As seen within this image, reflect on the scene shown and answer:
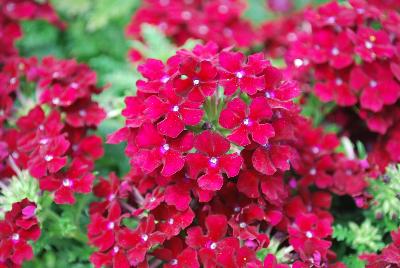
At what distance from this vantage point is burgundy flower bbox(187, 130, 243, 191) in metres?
1.92

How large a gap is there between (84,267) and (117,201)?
1.20ft

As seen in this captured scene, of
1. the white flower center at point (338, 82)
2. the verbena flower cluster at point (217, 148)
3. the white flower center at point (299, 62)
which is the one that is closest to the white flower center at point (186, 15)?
the verbena flower cluster at point (217, 148)

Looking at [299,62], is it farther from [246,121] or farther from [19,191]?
[19,191]

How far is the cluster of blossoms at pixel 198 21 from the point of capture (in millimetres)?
3066

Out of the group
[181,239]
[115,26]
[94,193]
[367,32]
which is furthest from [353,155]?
[115,26]

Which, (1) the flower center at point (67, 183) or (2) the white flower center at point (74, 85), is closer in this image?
(1) the flower center at point (67, 183)

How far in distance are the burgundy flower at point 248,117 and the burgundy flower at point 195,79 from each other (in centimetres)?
9

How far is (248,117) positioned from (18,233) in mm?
907

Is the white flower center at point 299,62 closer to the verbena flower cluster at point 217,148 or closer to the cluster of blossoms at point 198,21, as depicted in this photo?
the verbena flower cluster at point 217,148

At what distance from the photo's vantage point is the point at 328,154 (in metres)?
2.47

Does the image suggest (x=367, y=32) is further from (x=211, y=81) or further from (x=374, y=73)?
(x=211, y=81)

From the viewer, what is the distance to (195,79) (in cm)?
201

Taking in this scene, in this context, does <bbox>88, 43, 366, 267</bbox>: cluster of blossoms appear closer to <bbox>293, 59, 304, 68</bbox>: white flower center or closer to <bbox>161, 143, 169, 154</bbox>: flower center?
<bbox>161, 143, 169, 154</bbox>: flower center

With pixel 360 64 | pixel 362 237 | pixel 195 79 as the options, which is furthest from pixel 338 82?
pixel 195 79
